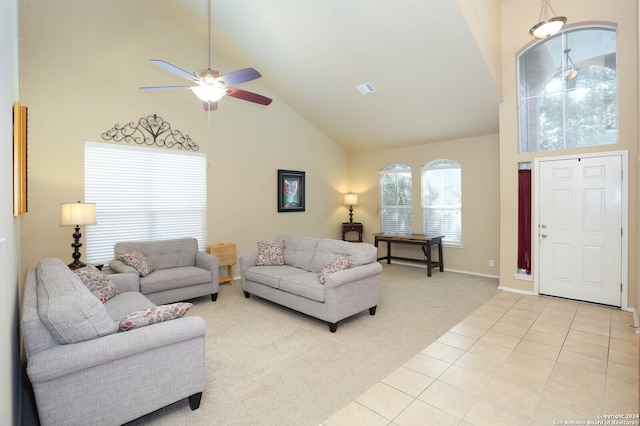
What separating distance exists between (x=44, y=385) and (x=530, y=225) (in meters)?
5.61

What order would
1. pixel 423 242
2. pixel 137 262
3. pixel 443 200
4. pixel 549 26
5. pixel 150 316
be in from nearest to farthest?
1. pixel 150 316
2. pixel 549 26
3. pixel 137 262
4. pixel 423 242
5. pixel 443 200

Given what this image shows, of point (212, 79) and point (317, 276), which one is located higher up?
point (212, 79)

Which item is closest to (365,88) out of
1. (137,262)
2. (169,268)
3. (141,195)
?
(141,195)

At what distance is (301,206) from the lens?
6895mm

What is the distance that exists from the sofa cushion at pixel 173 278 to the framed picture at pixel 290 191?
2.32m

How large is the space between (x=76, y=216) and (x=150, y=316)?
2455 millimetres

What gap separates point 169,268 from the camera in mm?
4656

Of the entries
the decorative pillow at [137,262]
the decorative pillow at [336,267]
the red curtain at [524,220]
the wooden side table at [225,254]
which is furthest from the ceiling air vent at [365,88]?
the decorative pillow at [137,262]

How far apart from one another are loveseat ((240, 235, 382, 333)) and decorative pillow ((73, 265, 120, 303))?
1.72 m

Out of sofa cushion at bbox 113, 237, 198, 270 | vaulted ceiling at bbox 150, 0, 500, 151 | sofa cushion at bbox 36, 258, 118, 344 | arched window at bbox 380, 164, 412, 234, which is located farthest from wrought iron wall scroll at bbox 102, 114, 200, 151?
arched window at bbox 380, 164, 412, 234

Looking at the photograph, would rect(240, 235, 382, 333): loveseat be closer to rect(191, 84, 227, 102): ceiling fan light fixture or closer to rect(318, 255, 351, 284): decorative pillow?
rect(318, 255, 351, 284): decorative pillow

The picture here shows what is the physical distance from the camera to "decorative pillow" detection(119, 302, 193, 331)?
203 centimetres

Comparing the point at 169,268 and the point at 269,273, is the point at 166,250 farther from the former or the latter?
the point at 269,273

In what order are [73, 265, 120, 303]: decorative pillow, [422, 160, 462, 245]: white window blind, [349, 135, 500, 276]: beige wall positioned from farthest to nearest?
[422, 160, 462, 245]: white window blind, [349, 135, 500, 276]: beige wall, [73, 265, 120, 303]: decorative pillow
